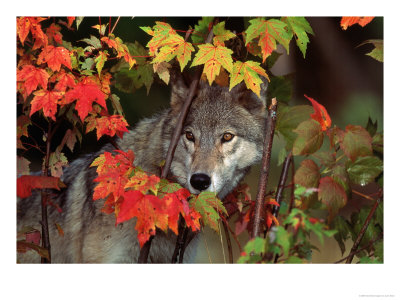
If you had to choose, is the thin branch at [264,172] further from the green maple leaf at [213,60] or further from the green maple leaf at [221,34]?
the green maple leaf at [221,34]

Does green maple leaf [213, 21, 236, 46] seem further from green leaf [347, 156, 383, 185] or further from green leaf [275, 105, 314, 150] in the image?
green leaf [347, 156, 383, 185]

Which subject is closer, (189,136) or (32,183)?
(32,183)

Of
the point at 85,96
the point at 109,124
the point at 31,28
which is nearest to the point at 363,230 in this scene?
the point at 109,124

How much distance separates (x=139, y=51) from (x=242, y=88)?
3.31 ft

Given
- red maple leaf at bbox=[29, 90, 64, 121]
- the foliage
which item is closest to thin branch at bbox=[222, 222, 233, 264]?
the foliage

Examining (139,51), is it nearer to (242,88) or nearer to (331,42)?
(242,88)

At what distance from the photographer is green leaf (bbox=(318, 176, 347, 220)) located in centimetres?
311

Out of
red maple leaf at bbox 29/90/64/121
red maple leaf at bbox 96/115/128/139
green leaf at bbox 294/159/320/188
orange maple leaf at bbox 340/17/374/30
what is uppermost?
orange maple leaf at bbox 340/17/374/30

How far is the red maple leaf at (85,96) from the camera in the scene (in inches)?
125

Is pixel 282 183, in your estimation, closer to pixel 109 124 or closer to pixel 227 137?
pixel 227 137

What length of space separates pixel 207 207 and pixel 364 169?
1.15 metres

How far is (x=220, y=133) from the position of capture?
3.82 m

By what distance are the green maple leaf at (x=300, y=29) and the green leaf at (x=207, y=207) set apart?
1251 mm

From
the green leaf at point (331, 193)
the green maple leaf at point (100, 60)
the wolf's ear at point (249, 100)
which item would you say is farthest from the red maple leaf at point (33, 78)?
the green leaf at point (331, 193)
